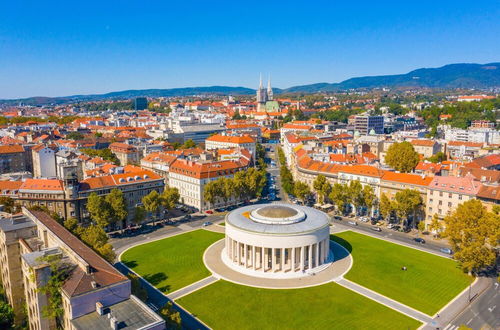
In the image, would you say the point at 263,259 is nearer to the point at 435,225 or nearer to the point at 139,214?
the point at 139,214

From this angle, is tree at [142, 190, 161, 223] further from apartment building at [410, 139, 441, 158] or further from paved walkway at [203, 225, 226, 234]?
apartment building at [410, 139, 441, 158]

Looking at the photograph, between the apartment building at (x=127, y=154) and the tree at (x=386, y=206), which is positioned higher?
the apartment building at (x=127, y=154)

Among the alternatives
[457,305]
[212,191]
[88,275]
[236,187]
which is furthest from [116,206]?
[457,305]

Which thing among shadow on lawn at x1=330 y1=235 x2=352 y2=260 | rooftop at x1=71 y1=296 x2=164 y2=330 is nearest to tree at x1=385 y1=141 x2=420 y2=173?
shadow on lawn at x1=330 y1=235 x2=352 y2=260

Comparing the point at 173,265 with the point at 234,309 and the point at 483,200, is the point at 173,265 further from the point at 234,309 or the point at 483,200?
the point at 483,200

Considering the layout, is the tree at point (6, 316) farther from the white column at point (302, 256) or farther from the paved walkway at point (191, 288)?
the white column at point (302, 256)

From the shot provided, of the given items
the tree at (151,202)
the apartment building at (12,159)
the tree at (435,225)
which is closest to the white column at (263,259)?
the tree at (151,202)

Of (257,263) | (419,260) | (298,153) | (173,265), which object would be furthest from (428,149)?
(173,265)
